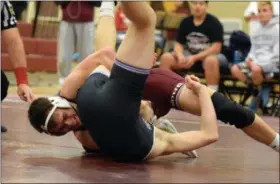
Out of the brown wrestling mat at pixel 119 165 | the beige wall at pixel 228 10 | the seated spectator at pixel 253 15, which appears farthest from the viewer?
the beige wall at pixel 228 10

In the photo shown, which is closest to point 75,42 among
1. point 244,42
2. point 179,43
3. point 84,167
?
point 179,43

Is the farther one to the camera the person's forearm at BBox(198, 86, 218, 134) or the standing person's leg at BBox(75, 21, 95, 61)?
the standing person's leg at BBox(75, 21, 95, 61)

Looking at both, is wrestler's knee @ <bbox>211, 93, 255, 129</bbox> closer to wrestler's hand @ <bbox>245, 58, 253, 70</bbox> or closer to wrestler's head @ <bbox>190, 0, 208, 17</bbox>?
wrestler's hand @ <bbox>245, 58, 253, 70</bbox>

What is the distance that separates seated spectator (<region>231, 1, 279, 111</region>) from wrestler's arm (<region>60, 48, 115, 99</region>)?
330 cm

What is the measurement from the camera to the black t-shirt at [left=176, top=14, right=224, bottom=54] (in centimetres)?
625

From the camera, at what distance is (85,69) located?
2.89 m

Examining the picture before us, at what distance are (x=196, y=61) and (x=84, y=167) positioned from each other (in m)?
3.87

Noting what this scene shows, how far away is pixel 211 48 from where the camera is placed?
20.5 feet

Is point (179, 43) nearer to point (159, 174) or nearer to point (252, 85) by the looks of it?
point (252, 85)

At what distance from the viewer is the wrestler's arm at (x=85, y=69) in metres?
2.85

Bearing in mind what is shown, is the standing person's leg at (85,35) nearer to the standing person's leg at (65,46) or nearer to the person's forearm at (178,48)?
the standing person's leg at (65,46)

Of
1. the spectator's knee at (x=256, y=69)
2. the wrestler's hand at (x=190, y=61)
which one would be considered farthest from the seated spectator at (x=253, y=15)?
the wrestler's hand at (x=190, y=61)

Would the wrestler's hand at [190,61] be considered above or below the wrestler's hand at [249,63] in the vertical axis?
below

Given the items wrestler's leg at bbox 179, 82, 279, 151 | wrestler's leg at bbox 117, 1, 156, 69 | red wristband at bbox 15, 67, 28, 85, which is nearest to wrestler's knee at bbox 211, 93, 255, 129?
wrestler's leg at bbox 179, 82, 279, 151
